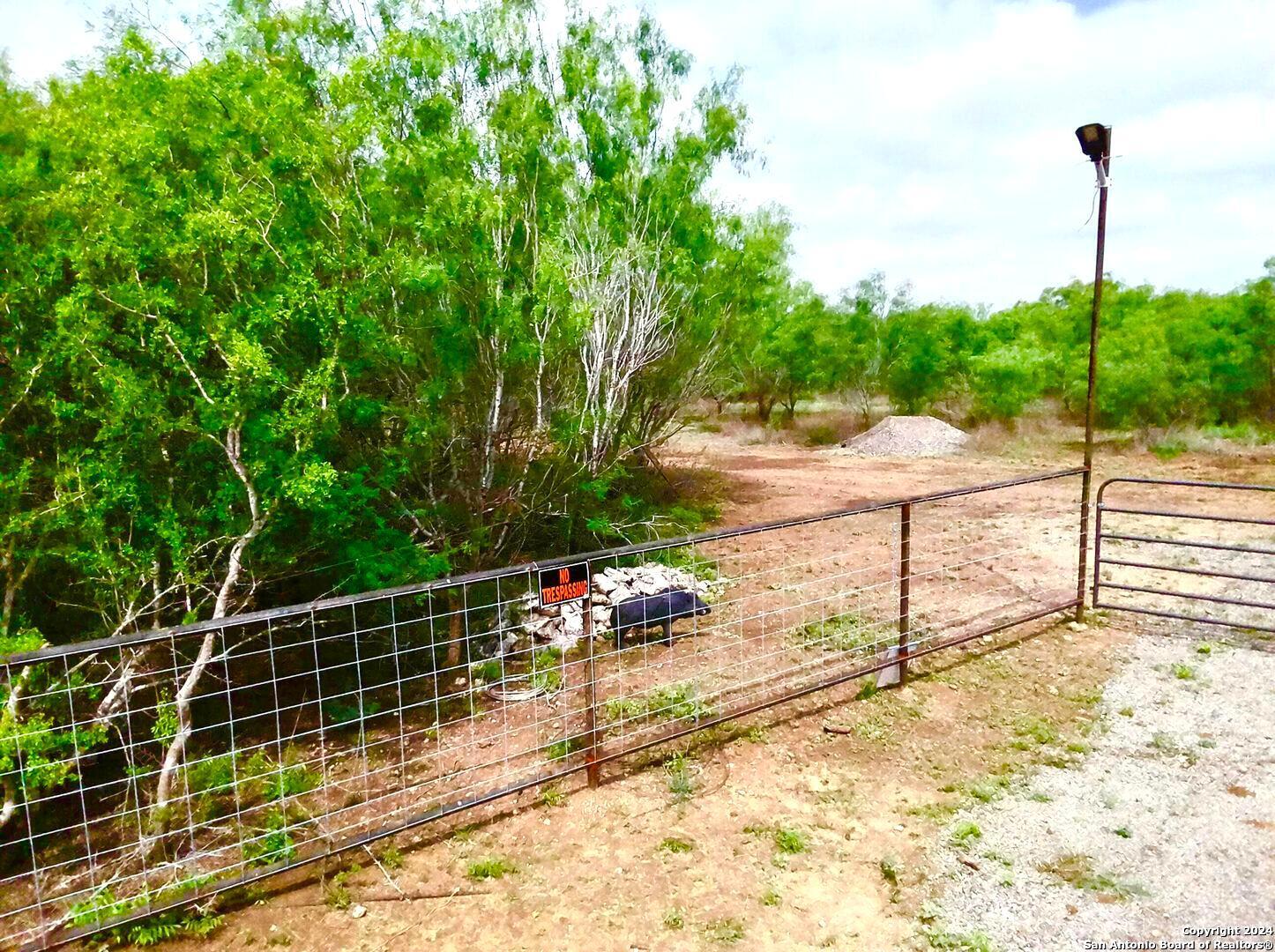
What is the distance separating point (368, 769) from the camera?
4645 millimetres

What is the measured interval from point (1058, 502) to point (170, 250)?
13.0 m

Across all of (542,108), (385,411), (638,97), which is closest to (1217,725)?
(385,411)

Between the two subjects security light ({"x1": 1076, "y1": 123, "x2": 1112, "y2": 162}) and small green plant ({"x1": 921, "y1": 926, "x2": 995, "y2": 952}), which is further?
security light ({"x1": 1076, "y1": 123, "x2": 1112, "y2": 162})

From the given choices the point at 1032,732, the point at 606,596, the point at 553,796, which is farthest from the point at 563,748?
the point at 606,596

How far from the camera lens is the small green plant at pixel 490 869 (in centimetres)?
327

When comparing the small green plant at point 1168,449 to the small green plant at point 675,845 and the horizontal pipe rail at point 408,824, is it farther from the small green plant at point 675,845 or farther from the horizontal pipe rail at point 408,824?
the small green plant at point 675,845

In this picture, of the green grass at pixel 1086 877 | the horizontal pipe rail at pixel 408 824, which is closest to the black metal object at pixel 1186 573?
the horizontal pipe rail at pixel 408 824

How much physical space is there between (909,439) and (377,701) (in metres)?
18.9

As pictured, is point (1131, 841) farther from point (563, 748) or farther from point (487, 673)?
point (487, 673)

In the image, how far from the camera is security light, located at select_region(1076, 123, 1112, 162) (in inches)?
217

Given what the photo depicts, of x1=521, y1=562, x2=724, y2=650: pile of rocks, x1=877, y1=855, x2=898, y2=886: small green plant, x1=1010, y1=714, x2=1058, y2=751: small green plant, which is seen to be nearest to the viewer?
x1=877, y1=855, x2=898, y2=886: small green plant

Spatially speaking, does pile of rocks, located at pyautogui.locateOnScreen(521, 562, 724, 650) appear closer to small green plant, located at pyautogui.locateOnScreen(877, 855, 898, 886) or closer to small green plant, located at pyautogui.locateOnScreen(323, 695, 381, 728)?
small green plant, located at pyautogui.locateOnScreen(323, 695, 381, 728)

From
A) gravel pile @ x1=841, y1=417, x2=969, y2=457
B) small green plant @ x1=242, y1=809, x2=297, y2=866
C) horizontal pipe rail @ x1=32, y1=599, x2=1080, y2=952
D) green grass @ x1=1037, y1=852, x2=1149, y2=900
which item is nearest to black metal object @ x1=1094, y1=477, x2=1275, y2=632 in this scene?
horizontal pipe rail @ x1=32, y1=599, x2=1080, y2=952

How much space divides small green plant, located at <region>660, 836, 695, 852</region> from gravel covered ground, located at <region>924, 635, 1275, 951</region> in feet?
3.35
